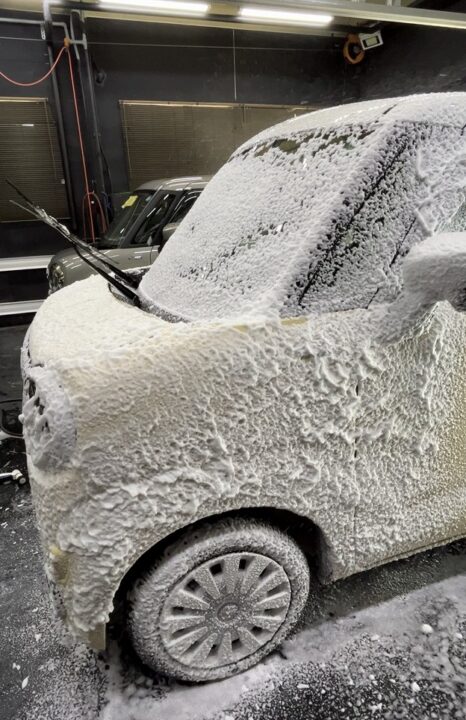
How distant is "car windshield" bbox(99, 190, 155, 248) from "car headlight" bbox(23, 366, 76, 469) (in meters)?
3.47

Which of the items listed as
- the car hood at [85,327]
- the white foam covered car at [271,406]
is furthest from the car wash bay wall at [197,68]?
the white foam covered car at [271,406]

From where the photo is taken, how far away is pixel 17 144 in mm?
5301

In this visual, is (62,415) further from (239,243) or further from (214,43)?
(214,43)

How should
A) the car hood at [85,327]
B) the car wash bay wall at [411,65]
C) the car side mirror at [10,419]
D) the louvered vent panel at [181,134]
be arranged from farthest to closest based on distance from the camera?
1. the louvered vent panel at [181,134]
2. the car wash bay wall at [411,65]
3. the car side mirror at [10,419]
4. the car hood at [85,327]

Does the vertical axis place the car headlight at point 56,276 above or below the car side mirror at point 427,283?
below

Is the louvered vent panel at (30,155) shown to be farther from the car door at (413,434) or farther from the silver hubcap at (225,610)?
the silver hubcap at (225,610)

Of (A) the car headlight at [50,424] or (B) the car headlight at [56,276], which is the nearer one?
(A) the car headlight at [50,424]

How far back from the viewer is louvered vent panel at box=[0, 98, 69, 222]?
523cm

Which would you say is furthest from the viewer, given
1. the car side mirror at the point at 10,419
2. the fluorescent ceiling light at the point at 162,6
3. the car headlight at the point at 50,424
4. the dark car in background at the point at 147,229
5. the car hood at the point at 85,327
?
the dark car in background at the point at 147,229

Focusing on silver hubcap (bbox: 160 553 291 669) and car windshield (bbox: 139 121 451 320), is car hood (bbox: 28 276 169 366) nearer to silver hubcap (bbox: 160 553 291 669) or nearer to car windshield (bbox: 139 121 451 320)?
car windshield (bbox: 139 121 451 320)

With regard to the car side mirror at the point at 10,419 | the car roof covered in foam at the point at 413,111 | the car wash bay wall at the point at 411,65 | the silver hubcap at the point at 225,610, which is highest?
the car wash bay wall at the point at 411,65

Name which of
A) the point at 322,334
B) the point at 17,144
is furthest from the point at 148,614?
the point at 17,144

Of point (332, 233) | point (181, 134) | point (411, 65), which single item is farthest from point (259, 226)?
point (411, 65)

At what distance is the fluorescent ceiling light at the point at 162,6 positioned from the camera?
3.38 metres
